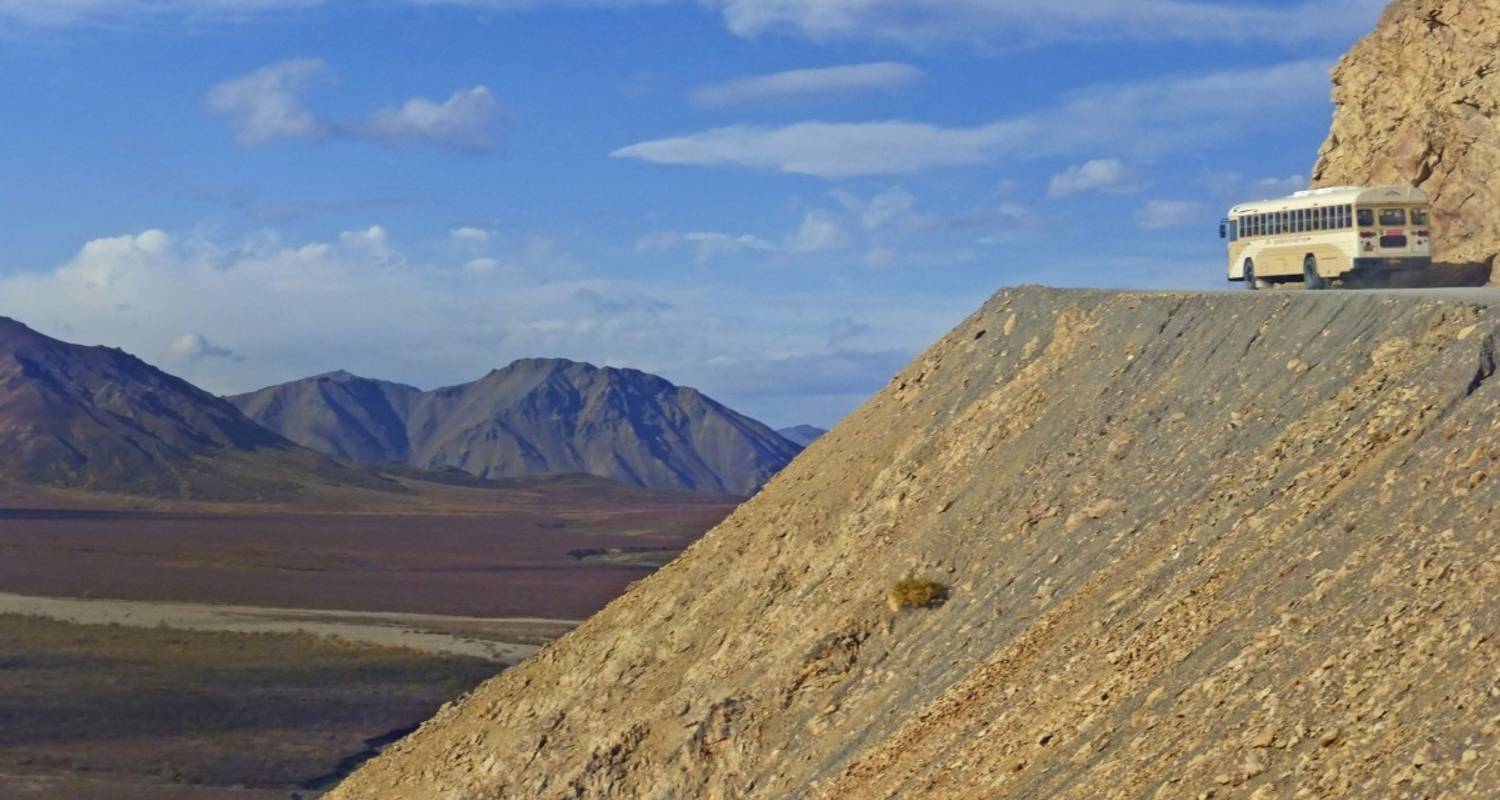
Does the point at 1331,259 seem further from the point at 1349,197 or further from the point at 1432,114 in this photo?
the point at 1432,114

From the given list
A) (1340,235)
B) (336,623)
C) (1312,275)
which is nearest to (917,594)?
(1340,235)

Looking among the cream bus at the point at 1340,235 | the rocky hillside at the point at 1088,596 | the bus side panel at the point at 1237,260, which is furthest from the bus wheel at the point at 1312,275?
the rocky hillside at the point at 1088,596

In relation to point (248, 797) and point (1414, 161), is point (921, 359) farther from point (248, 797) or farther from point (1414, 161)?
point (248, 797)

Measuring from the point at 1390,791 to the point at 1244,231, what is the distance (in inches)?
1183

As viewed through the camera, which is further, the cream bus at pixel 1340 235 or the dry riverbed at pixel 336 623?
the dry riverbed at pixel 336 623

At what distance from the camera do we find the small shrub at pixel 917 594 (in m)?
21.7

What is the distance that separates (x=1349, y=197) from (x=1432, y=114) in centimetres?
951

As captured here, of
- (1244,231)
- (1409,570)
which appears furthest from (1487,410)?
(1244,231)

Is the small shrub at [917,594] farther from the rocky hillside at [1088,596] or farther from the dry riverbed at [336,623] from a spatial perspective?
the dry riverbed at [336,623]

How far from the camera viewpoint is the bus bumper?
123ft

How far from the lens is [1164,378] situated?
22375 mm

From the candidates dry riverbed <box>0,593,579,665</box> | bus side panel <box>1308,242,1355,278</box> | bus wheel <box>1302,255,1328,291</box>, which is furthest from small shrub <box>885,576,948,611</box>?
dry riverbed <box>0,593,579,665</box>

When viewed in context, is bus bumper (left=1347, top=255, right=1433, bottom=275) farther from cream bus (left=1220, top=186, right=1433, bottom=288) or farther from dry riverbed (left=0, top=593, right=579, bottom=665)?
dry riverbed (left=0, top=593, right=579, bottom=665)

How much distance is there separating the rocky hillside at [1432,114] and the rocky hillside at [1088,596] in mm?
21869
